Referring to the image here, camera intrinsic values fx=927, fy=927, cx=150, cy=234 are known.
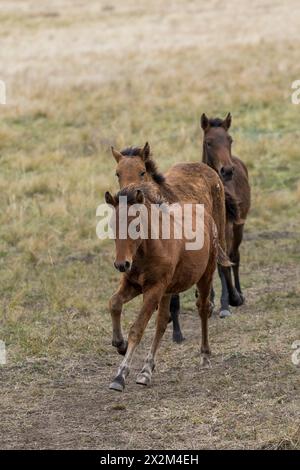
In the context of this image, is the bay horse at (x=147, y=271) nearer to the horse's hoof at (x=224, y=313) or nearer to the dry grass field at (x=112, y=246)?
the dry grass field at (x=112, y=246)

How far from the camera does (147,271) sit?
710 centimetres

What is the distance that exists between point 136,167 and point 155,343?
5.94 ft

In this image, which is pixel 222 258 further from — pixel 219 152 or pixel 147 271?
pixel 147 271

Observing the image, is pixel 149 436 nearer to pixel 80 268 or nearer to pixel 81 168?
pixel 80 268

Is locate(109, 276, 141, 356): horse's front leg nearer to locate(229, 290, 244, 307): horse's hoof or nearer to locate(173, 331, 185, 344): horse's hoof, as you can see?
locate(173, 331, 185, 344): horse's hoof

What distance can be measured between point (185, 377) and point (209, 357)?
529mm

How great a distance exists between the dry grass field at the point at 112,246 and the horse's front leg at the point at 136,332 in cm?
20

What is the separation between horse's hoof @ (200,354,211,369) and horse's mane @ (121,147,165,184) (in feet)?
5.13

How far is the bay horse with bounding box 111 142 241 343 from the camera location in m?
8.23

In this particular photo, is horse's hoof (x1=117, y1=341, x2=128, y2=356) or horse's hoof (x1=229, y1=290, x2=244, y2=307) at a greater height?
horse's hoof (x1=117, y1=341, x2=128, y2=356)

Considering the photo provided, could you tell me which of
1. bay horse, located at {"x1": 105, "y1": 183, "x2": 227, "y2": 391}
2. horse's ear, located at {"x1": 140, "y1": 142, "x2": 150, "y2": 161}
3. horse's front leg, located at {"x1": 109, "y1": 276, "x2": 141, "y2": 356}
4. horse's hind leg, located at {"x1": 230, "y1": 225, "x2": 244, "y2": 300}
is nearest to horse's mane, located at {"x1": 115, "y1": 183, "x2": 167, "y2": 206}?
bay horse, located at {"x1": 105, "y1": 183, "x2": 227, "y2": 391}

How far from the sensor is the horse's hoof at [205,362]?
26.0 feet

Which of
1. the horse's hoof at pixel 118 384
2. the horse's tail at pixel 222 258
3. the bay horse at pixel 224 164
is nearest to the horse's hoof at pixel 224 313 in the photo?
the bay horse at pixel 224 164
